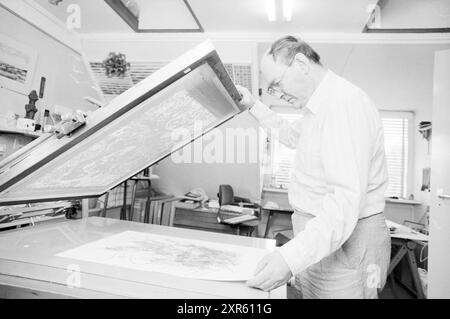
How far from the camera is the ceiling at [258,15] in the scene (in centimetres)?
240

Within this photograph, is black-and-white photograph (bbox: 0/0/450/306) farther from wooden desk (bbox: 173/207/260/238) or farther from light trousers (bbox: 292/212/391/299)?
wooden desk (bbox: 173/207/260/238)

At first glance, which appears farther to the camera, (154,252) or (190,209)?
(190,209)

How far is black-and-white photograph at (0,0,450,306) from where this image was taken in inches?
25.6

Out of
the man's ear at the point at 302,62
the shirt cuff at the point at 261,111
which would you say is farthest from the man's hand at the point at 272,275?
the shirt cuff at the point at 261,111

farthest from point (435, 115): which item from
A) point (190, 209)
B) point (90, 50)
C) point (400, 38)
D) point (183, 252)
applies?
point (90, 50)

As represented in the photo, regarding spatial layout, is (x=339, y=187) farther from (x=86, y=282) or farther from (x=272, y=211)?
(x=272, y=211)

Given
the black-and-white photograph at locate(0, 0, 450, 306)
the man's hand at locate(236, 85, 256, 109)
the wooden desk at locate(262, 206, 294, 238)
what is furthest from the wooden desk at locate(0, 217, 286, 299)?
the wooden desk at locate(262, 206, 294, 238)

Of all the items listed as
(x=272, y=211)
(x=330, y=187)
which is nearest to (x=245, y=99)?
(x=330, y=187)

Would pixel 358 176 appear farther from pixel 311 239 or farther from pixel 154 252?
pixel 154 252

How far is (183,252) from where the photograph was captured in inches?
34.1

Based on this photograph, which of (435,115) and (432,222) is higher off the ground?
(435,115)

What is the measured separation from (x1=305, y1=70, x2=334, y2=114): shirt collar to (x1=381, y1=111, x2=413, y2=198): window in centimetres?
467

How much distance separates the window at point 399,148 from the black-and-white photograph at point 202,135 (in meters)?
1.65

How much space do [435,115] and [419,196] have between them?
8.97 feet
